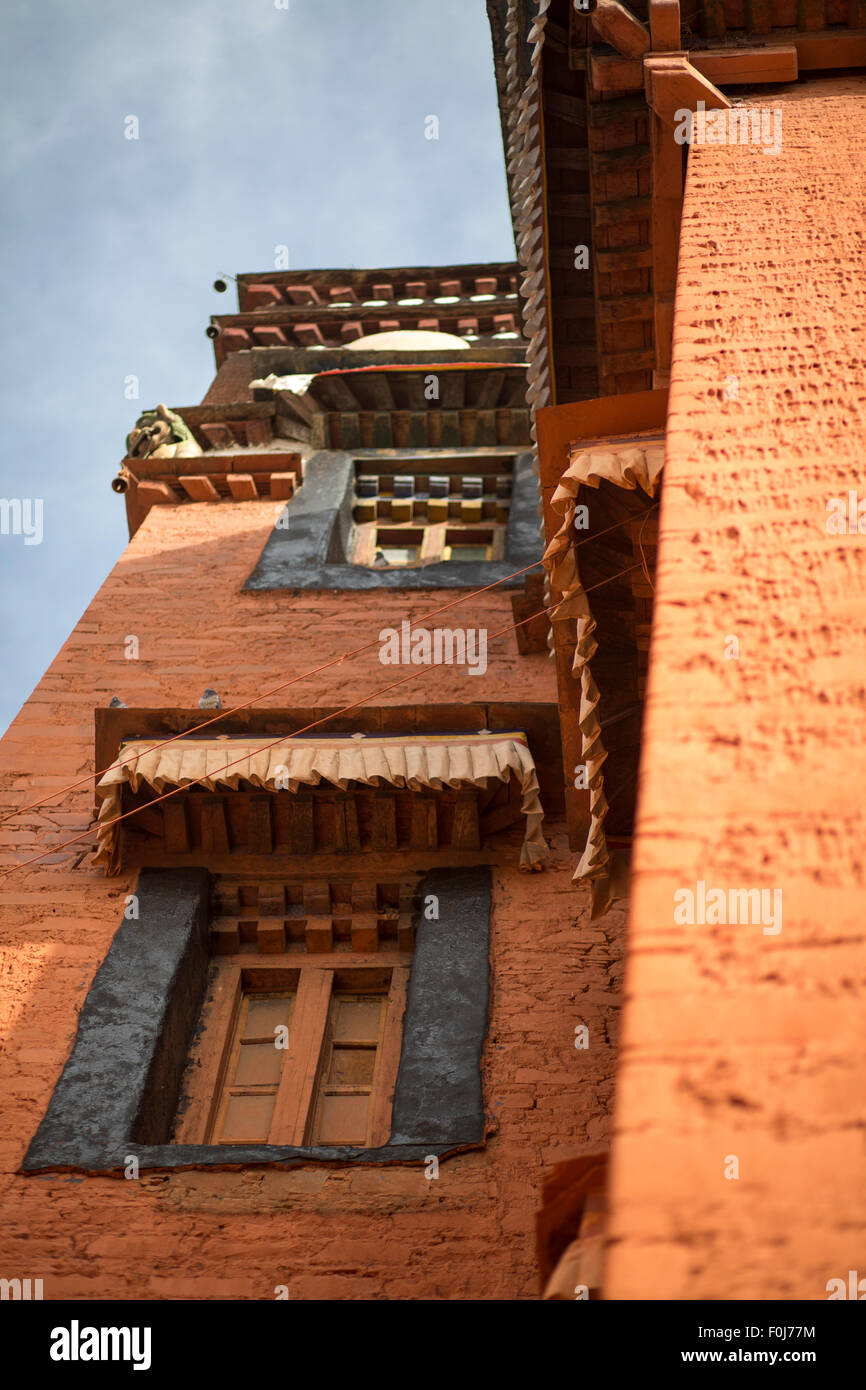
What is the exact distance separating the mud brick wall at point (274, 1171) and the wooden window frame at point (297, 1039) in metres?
0.55

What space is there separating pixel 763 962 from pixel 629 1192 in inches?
16.8

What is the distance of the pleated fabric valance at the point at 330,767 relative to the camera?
7.45 meters

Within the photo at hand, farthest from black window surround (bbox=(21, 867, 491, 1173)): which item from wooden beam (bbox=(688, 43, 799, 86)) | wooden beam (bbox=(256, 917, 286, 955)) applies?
wooden beam (bbox=(688, 43, 799, 86))

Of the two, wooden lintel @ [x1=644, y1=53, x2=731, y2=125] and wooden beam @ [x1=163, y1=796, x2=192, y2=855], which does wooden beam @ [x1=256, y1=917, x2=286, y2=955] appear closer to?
wooden beam @ [x1=163, y1=796, x2=192, y2=855]

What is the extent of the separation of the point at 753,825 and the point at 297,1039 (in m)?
5.41

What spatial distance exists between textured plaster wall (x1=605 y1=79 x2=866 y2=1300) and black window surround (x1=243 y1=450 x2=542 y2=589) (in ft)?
24.7

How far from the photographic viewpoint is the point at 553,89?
656 cm

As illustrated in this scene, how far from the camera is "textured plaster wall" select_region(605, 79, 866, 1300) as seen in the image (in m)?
1.72

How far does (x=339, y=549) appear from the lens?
1288 centimetres

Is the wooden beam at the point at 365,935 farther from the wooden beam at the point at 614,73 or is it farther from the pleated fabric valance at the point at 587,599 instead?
the wooden beam at the point at 614,73

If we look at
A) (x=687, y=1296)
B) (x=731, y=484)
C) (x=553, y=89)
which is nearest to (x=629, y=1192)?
(x=687, y=1296)

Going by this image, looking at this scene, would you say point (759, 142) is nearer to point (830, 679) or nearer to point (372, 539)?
point (830, 679)

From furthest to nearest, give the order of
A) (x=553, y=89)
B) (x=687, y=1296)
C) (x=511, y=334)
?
1. (x=511, y=334)
2. (x=553, y=89)
3. (x=687, y=1296)

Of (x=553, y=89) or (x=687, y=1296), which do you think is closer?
(x=687, y=1296)
